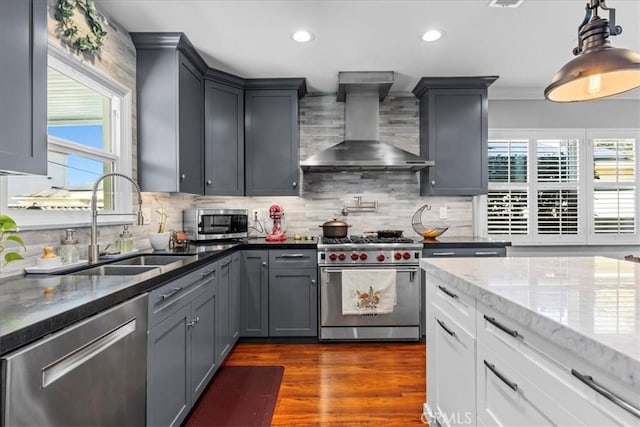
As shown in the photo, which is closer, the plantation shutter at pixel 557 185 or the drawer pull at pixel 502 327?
the drawer pull at pixel 502 327

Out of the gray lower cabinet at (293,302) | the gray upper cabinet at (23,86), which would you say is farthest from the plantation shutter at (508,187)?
the gray upper cabinet at (23,86)

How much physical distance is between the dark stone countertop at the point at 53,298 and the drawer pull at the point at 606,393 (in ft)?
4.17

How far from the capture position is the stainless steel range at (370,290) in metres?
3.15

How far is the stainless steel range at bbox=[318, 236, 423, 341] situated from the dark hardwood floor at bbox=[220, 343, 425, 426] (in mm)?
126

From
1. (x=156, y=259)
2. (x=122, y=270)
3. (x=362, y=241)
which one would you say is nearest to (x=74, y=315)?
(x=122, y=270)

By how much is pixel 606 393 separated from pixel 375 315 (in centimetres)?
257

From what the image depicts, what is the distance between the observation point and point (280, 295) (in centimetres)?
321

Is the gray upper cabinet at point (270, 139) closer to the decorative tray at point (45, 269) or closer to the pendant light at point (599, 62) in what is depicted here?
the decorative tray at point (45, 269)

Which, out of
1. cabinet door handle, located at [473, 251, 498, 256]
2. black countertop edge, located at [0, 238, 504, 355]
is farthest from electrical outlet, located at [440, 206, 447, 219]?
black countertop edge, located at [0, 238, 504, 355]

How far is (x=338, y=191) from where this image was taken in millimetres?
3912

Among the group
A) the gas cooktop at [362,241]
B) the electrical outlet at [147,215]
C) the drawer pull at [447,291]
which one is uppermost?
the electrical outlet at [147,215]

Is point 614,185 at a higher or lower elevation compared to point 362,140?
lower

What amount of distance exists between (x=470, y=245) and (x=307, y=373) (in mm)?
1854

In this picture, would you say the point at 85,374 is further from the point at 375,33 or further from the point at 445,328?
the point at 375,33
